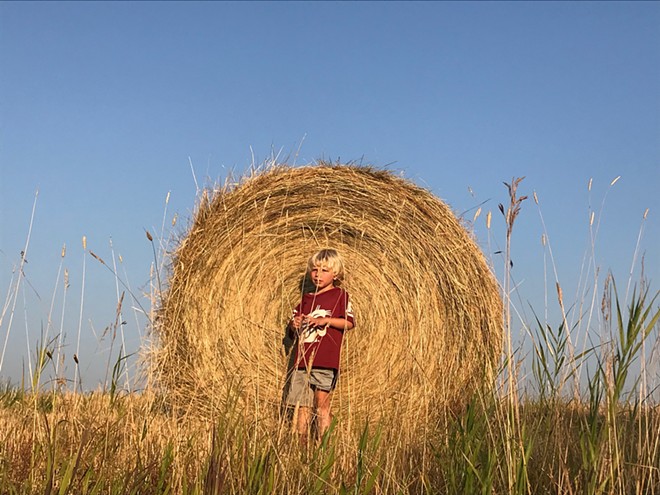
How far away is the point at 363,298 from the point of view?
A: 6426mm

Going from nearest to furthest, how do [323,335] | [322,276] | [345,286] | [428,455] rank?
[428,455] → [323,335] → [322,276] → [345,286]

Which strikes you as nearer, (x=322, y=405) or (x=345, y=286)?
(x=322, y=405)

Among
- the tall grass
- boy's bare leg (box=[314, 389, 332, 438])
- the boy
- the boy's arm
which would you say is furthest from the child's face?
the tall grass

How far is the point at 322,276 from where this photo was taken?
569 cm

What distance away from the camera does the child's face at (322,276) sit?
222 inches

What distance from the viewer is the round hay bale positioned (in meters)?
5.87

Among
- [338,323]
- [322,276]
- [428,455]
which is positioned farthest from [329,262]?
[428,455]

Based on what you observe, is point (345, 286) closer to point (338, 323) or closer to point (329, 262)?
point (329, 262)

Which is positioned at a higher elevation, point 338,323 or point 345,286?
point 345,286

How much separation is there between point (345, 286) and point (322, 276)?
0.76 m

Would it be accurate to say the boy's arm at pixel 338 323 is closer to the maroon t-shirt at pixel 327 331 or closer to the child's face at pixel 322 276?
the maroon t-shirt at pixel 327 331

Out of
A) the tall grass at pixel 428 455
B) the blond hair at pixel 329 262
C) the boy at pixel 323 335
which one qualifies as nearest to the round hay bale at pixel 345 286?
the boy at pixel 323 335

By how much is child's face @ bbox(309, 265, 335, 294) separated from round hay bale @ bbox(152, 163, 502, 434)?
15.6 inches

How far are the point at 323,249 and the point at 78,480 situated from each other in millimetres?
3606
